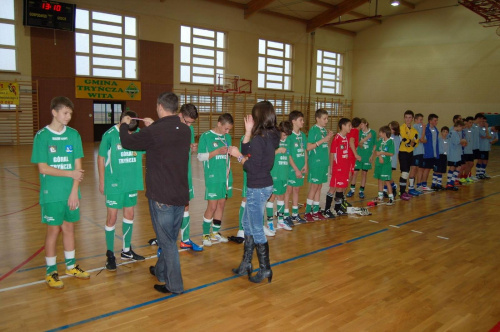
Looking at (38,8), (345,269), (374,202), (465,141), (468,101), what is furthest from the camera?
(468,101)

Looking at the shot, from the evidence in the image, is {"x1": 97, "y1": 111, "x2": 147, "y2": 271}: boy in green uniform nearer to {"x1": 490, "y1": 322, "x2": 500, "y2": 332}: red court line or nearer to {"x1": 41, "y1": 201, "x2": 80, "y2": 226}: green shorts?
{"x1": 41, "y1": 201, "x2": 80, "y2": 226}: green shorts

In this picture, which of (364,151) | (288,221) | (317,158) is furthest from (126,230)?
(364,151)

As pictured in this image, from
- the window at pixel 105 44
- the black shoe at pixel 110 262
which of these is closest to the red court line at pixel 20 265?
Answer: the black shoe at pixel 110 262

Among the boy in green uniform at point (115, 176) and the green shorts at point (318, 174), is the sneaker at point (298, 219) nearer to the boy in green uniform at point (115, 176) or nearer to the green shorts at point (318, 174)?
the green shorts at point (318, 174)

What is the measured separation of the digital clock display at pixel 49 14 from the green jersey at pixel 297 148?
1503 cm

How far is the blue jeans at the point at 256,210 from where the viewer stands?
373cm

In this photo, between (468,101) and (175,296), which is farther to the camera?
(468,101)

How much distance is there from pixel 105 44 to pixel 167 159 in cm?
1728

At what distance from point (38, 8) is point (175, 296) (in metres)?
16.8

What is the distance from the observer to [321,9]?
24.2 metres

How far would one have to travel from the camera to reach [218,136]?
4.84m

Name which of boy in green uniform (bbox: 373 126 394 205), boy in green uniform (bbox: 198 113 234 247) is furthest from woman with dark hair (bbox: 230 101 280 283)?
boy in green uniform (bbox: 373 126 394 205)

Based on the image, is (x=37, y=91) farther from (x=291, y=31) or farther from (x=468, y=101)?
(x=468, y=101)

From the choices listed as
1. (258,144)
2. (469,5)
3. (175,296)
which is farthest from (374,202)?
(469,5)
